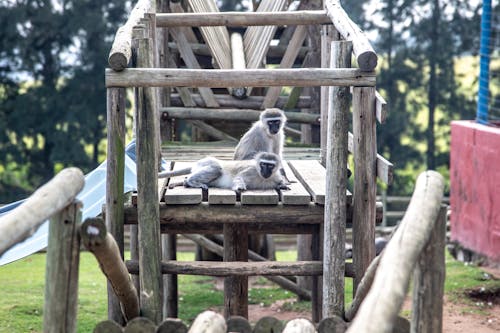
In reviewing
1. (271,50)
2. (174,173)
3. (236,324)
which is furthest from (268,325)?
(271,50)

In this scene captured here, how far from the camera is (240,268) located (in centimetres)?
575

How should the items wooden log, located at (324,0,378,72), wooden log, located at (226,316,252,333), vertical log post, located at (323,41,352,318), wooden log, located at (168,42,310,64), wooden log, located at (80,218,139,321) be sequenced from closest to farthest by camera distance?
wooden log, located at (80,218,139,321), wooden log, located at (226,316,252,333), wooden log, located at (324,0,378,72), vertical log post, located at (323,41,352,318), wooden log, located at (168,42,310,64)

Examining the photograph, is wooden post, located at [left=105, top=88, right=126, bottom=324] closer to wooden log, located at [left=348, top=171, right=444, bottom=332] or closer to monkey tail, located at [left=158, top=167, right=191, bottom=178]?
monkey tail, located at [left=158, top=167, right=191, bottom=178]

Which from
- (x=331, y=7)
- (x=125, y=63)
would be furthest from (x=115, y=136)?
(x=331, y=7)

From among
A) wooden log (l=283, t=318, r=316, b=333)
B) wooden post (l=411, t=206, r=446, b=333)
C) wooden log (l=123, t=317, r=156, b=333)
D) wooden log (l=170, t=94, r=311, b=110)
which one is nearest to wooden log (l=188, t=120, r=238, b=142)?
wooden log (l=170, t=94, r=311, b=110)

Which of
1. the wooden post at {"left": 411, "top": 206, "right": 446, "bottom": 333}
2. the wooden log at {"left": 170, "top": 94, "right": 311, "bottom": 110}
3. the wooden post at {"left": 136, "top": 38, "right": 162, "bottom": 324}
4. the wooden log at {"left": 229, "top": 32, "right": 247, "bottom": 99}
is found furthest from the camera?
the wooden log at {"left": 170, "top": 94, "right": 311, "bottom": 110}

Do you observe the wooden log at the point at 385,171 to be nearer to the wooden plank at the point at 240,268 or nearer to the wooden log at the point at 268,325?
the wooden plank at the point at 240,268

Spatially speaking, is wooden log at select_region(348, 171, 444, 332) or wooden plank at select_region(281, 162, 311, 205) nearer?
wooden log at select_region(348, 171, 444, 332)

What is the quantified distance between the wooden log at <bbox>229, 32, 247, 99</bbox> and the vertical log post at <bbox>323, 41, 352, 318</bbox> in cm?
301

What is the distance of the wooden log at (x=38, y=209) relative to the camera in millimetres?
3162

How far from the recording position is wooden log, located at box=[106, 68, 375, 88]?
520 centimetres

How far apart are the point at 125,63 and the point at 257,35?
185 inches

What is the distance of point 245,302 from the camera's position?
263 inches

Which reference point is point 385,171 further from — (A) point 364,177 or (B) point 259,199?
(B) point 259,199
